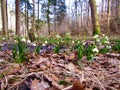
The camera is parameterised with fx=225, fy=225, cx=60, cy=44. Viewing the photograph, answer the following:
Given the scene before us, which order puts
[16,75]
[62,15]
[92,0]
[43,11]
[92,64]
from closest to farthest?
[16,75] → [92,64] → [92,0] → [43,11] → [62,15]

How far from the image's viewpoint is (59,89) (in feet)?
3.97

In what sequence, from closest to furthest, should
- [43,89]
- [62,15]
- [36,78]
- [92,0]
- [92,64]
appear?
[43,89], [36,78], [92,64], [92,0], [62,15]

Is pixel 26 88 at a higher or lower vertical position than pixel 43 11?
lower

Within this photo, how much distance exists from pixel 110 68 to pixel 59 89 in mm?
866

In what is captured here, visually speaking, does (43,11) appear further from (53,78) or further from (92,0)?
(53,78)

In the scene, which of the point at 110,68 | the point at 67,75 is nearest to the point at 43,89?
the point at 67,75

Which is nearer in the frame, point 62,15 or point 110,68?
point 110,68

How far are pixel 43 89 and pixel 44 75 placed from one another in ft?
0.68

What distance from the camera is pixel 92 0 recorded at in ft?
39.5

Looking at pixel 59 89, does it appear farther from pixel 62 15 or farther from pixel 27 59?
pixel 62 15

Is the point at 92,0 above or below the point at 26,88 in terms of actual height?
above

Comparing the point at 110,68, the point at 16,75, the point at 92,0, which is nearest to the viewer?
the point at 16,75

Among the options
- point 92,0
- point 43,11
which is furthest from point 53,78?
point 43,11

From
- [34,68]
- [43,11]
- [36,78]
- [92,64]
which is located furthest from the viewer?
[43,11]
